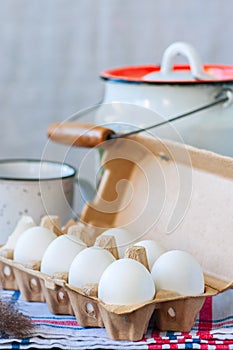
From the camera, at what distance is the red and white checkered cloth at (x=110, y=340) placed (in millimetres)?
713

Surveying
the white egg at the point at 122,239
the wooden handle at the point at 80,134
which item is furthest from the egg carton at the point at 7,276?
the wooden handle at the point at 80,134

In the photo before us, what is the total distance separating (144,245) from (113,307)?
0.47 ft

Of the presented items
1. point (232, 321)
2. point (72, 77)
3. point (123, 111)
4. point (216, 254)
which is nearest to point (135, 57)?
point (72, 77)

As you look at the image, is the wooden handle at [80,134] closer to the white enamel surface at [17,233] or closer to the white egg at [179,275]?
the white enamel surface at [17,233]

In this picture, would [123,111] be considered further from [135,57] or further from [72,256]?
[135,57]

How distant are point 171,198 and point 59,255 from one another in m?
0.21

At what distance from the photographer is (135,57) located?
1447 mm

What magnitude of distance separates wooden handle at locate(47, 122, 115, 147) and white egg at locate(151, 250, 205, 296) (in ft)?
0.97

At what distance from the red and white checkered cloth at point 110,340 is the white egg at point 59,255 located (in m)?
0.05

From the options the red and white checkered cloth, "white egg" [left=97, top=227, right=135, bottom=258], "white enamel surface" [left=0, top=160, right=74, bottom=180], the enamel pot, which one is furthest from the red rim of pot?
the red and white checkered cloth

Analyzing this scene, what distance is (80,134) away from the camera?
104 cm

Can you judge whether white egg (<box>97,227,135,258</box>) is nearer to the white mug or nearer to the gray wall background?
the white mug

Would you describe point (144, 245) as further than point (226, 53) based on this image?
No

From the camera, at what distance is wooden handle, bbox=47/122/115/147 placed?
1.02m
